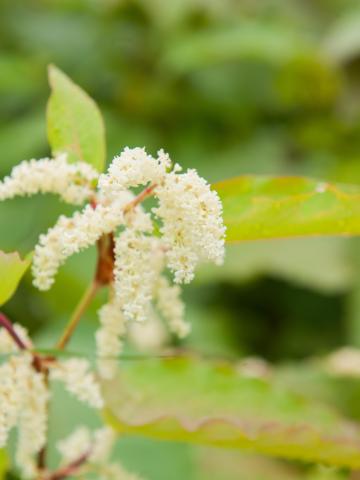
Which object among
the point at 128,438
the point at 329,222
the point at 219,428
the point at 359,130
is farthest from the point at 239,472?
the point at 359,130

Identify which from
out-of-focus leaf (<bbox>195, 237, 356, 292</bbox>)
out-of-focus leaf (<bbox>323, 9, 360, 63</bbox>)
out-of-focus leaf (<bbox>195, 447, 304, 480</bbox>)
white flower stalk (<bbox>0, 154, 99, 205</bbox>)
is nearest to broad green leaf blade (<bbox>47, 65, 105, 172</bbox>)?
white flower stalk (<bbox>0, 154, 99, 205</bbox>)

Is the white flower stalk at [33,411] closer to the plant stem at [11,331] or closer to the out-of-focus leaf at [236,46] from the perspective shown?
the plant stem at [11,331]

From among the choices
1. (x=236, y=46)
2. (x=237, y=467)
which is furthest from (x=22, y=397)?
(x=236, y=46)

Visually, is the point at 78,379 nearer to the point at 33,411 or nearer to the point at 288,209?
the point at 33,411

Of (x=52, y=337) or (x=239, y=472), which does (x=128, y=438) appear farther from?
(x=52, y=337)

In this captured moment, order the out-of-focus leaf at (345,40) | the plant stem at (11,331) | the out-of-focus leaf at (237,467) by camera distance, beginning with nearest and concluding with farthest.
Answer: the plant stem at (11,331)
the out-of-focus leaf at (237,467)
the out-of-focus leaf at (345,40)

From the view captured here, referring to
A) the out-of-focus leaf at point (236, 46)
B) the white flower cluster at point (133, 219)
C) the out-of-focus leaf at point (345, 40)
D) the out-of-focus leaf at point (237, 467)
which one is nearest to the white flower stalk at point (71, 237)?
the white flower cluster at point (133, 219)
